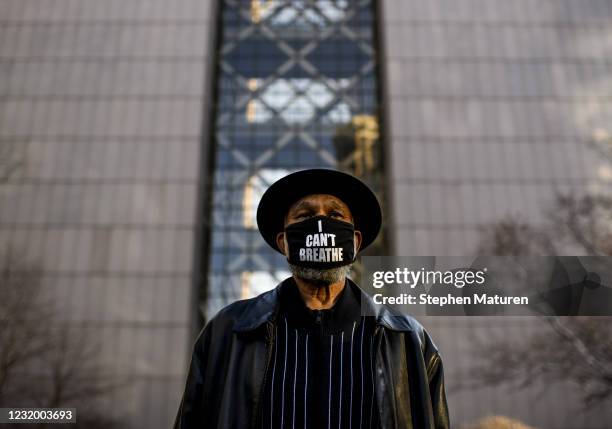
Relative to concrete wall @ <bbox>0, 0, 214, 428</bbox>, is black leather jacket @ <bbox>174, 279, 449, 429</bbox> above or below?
below

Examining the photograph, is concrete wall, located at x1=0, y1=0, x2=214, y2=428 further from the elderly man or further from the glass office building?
the elderly man

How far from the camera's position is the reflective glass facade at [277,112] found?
22.7 m

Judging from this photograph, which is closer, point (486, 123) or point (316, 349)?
point (316, 349)

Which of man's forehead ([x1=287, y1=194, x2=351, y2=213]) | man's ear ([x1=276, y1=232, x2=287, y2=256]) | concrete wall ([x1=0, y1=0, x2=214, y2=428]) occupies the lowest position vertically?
man's ear ([x1=276, y1=232, x2=287, y2=256])

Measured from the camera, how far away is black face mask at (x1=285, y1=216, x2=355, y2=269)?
7.00ft

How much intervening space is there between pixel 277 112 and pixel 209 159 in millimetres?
4432

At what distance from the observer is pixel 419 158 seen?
1958 centimetres

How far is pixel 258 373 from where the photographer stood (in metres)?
1.98

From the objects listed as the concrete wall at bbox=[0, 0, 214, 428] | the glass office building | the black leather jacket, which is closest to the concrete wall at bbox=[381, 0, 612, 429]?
the glass office building

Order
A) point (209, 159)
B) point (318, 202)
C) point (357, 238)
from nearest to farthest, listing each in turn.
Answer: point (318, 202)
point (357, 238)
point (209, 159)

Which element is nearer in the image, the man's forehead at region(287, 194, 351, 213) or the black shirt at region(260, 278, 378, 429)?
the black shirt at region(260, 278, 378, 429)
